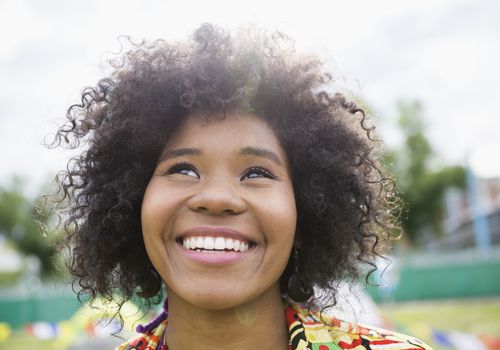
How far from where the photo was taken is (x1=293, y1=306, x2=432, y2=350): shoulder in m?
2.33

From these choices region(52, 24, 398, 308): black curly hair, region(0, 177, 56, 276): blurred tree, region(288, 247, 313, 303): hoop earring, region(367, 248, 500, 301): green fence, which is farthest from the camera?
region(0, 177, 56, 276): blurred tree

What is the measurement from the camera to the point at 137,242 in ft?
9.04

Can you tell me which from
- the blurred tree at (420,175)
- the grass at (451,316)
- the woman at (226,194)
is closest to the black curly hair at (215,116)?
the woman at (226,194)

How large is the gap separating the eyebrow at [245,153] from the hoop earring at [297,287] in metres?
0.48

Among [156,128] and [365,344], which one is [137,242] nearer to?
[156,128]

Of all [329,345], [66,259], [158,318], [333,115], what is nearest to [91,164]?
[66,259]

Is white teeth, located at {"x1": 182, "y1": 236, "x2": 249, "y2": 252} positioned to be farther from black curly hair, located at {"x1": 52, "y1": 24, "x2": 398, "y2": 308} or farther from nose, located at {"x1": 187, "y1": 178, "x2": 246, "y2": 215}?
black curly hair, located at {"x1": 52, "y1": 24, "x2": 398, "y2": 308}

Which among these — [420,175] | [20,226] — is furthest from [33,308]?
[20,226]

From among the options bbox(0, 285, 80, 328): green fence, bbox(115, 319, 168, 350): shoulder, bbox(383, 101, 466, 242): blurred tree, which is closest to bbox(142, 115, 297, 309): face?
bbox(115, 319, 168, 350): shoulder

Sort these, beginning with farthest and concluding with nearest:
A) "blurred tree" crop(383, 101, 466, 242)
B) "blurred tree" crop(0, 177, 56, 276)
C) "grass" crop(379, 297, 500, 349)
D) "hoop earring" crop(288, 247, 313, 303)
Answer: "blurred tree" crop(0, 177, 56, 276), "blurred tree" crop(383, 101, 466, 242), "grass" crop(379, 297, 500, 349), "hoop earring" crop(288, 247, 313, 303)

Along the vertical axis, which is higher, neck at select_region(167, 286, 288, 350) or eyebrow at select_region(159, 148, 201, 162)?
eyebrow at select_region(159, 148, 201, 162)

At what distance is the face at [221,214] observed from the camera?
2193 mm

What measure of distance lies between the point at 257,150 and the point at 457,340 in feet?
18.3

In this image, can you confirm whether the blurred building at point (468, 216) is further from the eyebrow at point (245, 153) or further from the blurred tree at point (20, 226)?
the eyebrow at point (245, 153)
